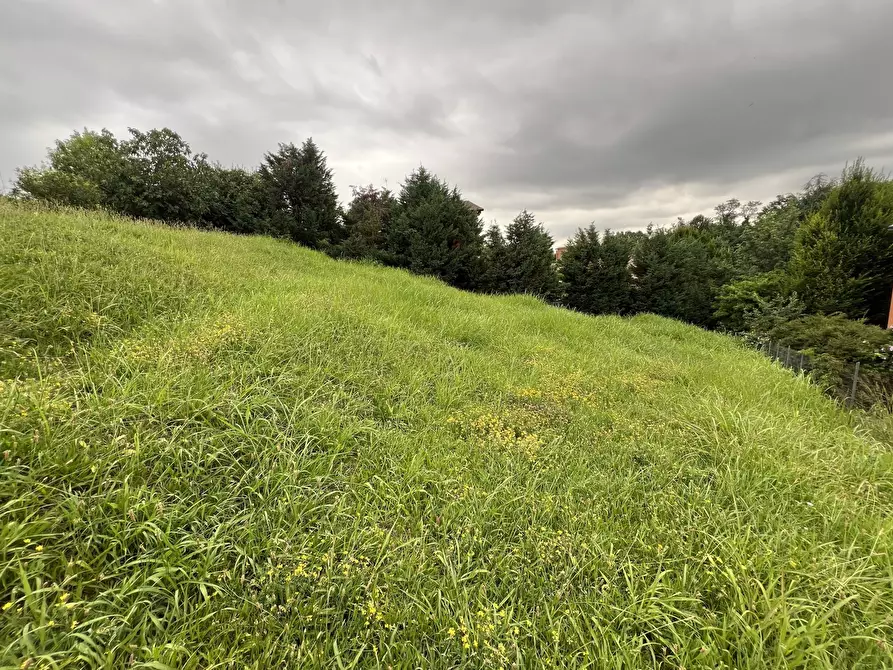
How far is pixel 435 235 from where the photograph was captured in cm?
1228

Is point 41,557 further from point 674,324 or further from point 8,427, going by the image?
point 674,324

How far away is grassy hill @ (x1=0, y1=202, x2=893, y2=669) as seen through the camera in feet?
4.54

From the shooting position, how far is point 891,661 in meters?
1.39

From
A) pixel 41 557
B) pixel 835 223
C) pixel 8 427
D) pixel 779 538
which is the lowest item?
pixel 779 538

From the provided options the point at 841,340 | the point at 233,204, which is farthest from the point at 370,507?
the point at 233,204

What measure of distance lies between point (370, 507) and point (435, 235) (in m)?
11.4

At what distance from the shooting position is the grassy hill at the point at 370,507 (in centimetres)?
138

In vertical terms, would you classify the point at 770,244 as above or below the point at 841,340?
above

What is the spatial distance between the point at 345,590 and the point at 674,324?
11.7m

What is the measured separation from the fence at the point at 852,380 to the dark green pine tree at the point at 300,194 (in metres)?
12.9

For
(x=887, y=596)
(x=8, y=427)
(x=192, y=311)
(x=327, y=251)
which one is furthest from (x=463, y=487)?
(x=327, y=251)

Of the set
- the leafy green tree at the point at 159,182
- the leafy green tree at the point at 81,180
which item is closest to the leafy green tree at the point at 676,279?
the leafy green tree at the point at 159,182

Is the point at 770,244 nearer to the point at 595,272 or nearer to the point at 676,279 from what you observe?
the point at 676,279

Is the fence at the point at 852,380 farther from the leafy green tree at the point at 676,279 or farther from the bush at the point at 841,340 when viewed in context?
the leafy green tree at the point at 676,279
